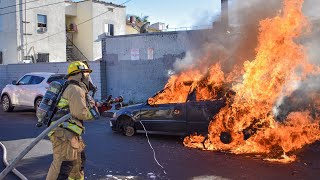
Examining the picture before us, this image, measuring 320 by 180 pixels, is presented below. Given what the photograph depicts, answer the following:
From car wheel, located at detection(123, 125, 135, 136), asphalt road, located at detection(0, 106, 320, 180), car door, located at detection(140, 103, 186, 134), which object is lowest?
asphalt road, located at detection(0, 106, 320, 180)

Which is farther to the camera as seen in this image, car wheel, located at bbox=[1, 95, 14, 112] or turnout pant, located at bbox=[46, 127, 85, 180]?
car wheel, located at bbox=[1, 95, 14, 112]

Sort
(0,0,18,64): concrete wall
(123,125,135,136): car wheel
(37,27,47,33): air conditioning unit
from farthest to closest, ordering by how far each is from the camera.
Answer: (37,27,47,33): air conditioning unit
(0,0,18,64): concrete wall
(123,125,135,136): car wheel

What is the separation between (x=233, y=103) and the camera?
7.89 metres

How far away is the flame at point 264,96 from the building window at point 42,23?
944 inches

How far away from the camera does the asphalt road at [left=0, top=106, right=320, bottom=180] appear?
20.1ft

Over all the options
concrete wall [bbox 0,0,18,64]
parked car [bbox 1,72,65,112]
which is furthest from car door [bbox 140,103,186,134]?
concrete wall [bbox 0,0,18,64]

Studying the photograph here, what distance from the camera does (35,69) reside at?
845 inches

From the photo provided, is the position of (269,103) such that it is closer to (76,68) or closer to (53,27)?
(76,68)

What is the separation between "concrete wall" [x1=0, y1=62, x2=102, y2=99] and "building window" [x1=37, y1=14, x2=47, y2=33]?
710 cm

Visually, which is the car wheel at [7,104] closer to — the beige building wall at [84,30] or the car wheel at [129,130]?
the car wheel at [129,130]

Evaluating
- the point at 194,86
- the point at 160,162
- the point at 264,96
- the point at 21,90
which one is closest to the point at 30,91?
the point at 21,90

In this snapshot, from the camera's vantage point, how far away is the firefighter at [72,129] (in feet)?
14.8

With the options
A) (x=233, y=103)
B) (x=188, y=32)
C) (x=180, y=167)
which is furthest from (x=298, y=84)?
(x=188, y=32)

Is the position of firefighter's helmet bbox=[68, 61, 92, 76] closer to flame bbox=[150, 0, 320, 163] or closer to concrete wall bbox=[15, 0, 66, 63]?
flame bbox=[150, 0, 320, 163]
